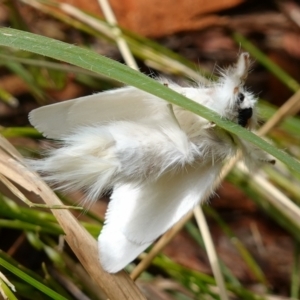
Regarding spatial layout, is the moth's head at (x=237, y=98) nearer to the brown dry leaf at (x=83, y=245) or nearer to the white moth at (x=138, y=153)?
the white moth at (x=138, y=153)

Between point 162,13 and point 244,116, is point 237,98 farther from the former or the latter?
point 162,13

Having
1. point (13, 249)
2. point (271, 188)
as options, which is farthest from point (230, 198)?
point (13, 249)

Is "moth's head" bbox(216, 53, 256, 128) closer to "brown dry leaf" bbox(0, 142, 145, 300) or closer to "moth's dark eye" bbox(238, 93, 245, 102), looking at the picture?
"moth's dark eye" bbox(238, 93, 245, 102)

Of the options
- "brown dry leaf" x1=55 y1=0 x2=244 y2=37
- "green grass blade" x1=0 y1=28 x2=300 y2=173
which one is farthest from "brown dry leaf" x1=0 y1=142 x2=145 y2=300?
"brown dry leaf" x1=55 y1=0 x2=244 y2=37

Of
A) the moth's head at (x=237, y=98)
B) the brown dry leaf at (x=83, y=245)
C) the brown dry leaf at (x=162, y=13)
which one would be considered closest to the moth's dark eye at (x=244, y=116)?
the moth's head at (x=237, y=98)

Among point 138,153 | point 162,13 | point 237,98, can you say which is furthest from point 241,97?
point 162,13

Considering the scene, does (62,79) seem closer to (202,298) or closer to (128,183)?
(202,298)
